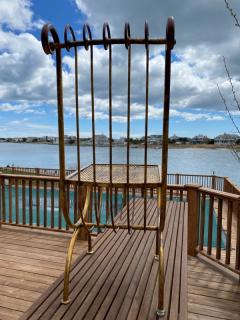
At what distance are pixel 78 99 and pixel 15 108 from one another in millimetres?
26606

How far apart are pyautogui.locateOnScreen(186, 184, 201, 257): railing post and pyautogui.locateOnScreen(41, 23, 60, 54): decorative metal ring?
252cm

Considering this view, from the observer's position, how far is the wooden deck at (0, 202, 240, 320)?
3.96ft

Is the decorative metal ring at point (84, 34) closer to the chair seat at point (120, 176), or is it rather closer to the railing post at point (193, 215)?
the chair seat at point (120, 176)

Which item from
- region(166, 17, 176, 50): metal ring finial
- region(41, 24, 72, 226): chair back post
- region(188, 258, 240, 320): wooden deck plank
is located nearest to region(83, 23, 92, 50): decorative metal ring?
region(41, 24, 72, 226): chair back post

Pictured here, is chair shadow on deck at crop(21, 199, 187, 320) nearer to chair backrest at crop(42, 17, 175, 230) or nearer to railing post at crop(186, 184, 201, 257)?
chair backrest at crop(42, 17, 175, 230)

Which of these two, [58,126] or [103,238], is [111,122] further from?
[103,238]

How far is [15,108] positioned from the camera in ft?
81.5

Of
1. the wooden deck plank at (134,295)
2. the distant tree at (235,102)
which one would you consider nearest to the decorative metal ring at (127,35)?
the wooden deck plank at (134,295)

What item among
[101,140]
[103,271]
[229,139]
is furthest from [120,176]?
[229,139]

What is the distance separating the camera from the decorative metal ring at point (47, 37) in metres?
1.10

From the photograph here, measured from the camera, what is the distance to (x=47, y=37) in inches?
44.2

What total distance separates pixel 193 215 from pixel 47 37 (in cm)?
278

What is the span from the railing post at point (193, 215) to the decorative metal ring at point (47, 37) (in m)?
2.52

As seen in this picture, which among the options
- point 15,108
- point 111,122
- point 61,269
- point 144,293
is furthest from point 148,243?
point 15,108
